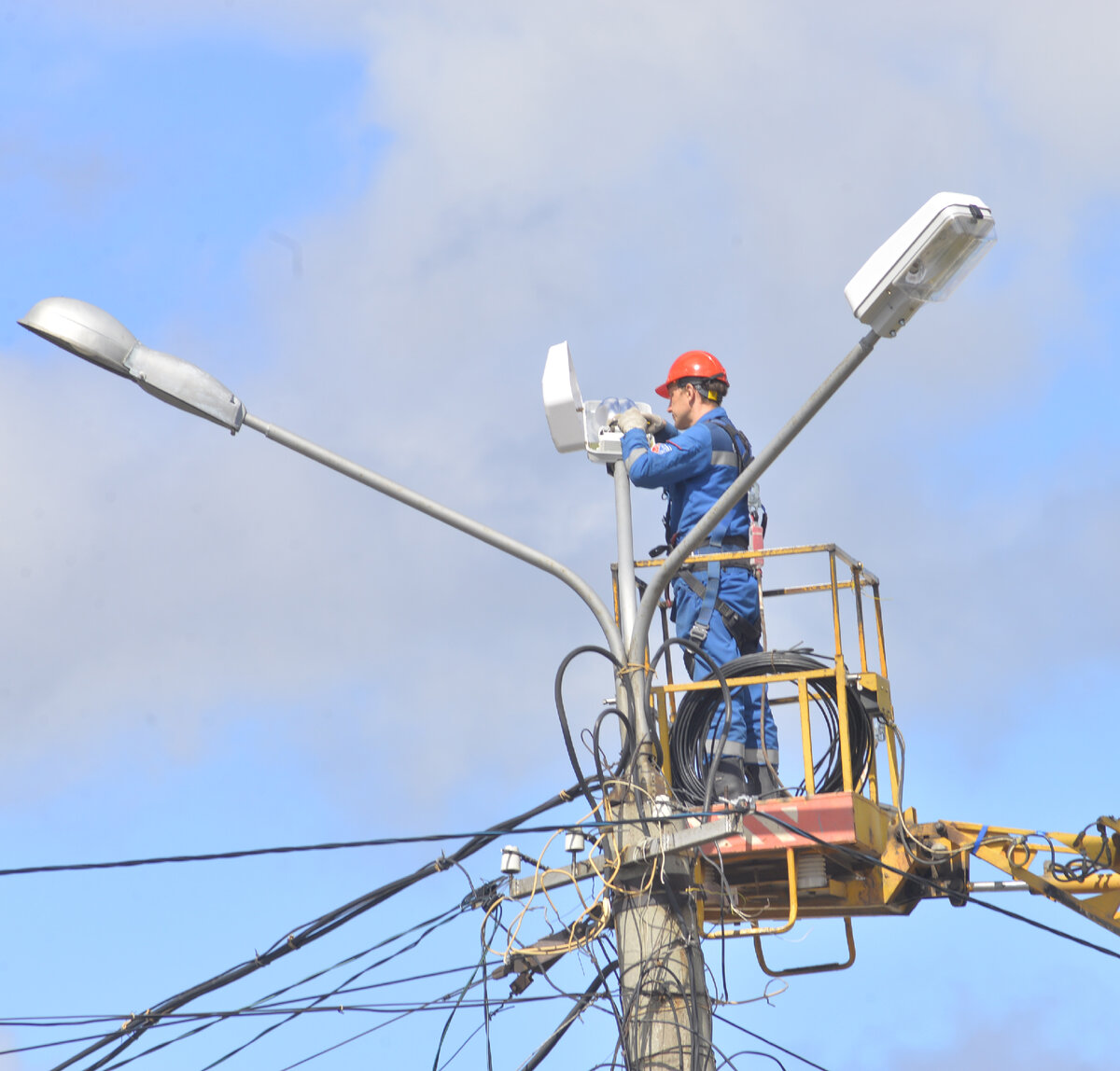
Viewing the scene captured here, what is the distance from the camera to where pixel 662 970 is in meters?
8.30

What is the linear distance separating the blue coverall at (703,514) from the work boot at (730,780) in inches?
2.2

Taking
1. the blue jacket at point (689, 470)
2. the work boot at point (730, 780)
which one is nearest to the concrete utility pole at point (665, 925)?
the work boot at point (730, 780)

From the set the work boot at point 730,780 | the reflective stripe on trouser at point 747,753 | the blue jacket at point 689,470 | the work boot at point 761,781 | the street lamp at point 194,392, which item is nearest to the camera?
the street lamp at point 194,392

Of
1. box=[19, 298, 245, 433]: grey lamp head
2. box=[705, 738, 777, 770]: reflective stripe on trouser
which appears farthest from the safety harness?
box=[19, 298, 245, 433]: grey lamp head

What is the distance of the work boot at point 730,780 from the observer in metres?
10.3

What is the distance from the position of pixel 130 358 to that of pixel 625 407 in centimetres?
312

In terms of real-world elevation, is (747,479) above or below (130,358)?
below

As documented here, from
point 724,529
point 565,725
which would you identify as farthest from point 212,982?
point 724,529

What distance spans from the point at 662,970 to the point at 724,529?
12.0 ft

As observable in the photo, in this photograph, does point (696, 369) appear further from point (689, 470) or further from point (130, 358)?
point (130, 358)

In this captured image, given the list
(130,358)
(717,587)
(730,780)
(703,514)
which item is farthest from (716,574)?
(130,358)

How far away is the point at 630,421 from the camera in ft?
35.8

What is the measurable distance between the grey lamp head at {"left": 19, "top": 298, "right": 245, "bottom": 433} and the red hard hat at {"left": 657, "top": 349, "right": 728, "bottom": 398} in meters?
3.29

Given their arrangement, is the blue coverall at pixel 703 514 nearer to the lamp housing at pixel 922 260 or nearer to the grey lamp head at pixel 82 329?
the lamp housing at pixel 922 260
